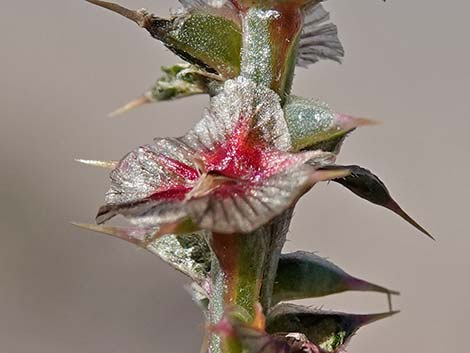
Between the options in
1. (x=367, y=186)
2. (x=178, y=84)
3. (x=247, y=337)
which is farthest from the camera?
(x=178, y=84)

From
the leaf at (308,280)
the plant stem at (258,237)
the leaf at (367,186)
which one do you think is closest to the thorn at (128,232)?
the plant stem at (258,237)

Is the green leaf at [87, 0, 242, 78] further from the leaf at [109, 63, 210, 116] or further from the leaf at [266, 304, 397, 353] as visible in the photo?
the leaf at [266, 304, 397, 353]

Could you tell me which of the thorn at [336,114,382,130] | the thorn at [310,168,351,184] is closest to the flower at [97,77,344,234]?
the thorn at [310,168,351,184]

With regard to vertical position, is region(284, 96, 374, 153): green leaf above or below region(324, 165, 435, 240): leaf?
above

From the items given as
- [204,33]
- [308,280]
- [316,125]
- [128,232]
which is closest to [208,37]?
[204,33]

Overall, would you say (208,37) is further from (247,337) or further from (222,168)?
(247,337)

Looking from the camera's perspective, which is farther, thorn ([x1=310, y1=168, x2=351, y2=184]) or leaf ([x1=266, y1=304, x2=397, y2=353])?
leaf ([x1=266, y1=304, x2=397, y2=353])

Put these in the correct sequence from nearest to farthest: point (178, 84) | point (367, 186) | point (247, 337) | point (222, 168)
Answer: point (247, 337) → point (222, 168) → point (367, 186) → point (178, 84)
